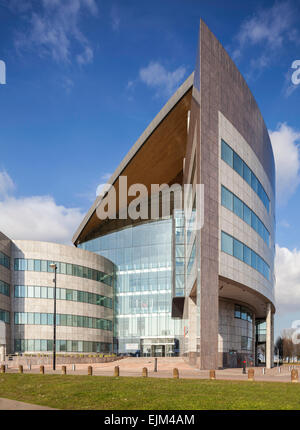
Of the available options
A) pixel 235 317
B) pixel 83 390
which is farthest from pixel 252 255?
pixel 83 390

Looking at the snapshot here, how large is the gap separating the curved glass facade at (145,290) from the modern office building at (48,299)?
3.95 meters

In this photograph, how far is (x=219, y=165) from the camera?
3678 centimetres

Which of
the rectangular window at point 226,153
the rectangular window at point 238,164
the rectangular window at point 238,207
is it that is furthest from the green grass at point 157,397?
the rectangular window at point 238,164

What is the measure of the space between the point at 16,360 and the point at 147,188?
32588 mm

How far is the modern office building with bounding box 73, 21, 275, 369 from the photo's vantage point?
35344mm

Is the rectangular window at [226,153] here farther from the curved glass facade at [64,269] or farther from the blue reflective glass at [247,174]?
the curved glass facade at [64,269]

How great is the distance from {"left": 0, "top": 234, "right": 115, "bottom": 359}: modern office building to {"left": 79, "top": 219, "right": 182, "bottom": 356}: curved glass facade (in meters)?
3.95

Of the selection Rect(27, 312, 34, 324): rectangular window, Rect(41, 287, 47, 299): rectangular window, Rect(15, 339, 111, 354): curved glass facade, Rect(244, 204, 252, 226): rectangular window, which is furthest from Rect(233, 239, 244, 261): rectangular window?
Rect(15, 339, 111, 354): curved glass facade

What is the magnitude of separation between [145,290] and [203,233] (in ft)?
129

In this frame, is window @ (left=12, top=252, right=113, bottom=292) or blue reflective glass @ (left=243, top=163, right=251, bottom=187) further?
window @ (left=12, top=252, right=113, bottom=292)

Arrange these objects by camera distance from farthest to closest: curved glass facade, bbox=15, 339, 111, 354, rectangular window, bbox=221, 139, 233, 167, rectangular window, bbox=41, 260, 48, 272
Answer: rectangular window, bbox=41, 260, 48, 272
curved glass facade, bbox=15, 339, 111, 354
rectangular window, bbox=221, 139, 233, 167

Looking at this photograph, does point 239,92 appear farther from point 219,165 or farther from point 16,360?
point 16,360

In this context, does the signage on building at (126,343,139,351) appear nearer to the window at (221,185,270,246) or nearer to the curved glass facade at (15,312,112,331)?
the curved glass facade at (15,312,112,331)

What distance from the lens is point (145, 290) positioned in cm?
7150
